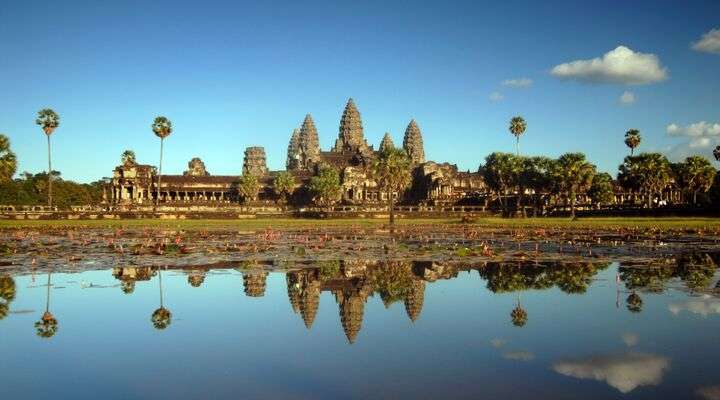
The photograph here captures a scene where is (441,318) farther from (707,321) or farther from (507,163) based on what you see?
(507,163)

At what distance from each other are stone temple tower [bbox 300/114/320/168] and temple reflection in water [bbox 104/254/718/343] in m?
145

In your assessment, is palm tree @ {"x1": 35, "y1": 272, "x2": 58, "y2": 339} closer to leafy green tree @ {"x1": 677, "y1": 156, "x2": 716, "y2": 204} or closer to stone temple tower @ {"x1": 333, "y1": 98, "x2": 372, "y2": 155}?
leafy green tree @ {"x1": 677, "y1": 156, "x2": 716, "y2": 204}

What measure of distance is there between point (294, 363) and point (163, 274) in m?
12.7

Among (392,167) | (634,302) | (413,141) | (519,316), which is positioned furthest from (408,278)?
(413,141)

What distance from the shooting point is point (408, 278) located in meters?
20.3

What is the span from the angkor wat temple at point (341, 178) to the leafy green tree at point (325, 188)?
4.50 meters

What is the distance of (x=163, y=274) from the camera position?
21750mm

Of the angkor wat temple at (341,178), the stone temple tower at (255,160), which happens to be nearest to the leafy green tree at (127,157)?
the angkor wat temple at (341,178)

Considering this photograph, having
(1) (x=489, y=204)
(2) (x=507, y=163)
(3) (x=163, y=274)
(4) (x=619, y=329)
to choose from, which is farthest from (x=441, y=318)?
(1) (x=489, y=204)

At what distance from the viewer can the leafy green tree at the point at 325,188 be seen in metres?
107

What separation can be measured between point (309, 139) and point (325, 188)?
66.0 meters

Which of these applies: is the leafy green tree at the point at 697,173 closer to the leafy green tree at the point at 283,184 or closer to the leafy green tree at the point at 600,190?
the leafy green tree at the point at 600,190

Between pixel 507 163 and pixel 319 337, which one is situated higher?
pixel 507 163

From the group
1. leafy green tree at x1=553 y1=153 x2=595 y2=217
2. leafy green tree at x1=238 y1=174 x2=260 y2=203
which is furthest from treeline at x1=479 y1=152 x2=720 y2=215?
leafy green tree at x1=238 y1=174 x2=260 y2=203
